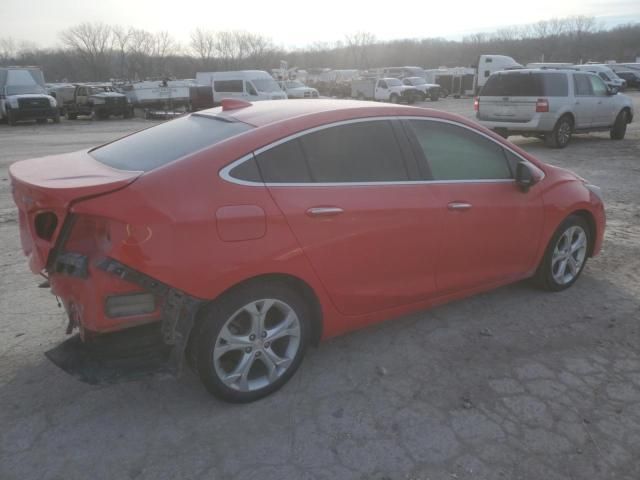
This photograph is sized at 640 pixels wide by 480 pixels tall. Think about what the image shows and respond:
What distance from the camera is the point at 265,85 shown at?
25766mm

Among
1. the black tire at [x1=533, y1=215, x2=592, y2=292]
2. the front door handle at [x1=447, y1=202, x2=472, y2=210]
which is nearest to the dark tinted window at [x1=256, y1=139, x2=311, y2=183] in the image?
the front door handle at [x1=447, y1=202, x2=472, y2=210]

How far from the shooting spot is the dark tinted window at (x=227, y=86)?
84.9ft

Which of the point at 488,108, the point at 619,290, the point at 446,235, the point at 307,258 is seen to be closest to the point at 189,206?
the point at 307,258

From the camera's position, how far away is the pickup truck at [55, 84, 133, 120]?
26486 mm

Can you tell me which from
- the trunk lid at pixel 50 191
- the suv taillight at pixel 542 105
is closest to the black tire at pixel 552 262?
the trunk lid at pixel 50 191

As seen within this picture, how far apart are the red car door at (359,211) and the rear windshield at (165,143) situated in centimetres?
38

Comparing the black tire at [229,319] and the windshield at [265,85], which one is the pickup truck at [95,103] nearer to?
the windshield at [265,85]

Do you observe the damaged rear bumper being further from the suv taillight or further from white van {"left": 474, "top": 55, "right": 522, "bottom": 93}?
white van {"left": 474, "top": 55, "right": 522, "bottom": 93}

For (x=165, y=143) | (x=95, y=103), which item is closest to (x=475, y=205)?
(x=165, y=143)

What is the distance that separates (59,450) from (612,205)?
24.9 feet

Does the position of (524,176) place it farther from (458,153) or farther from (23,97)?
(23,97)

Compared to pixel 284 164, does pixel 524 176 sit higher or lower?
lower

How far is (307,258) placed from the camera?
2.94 m

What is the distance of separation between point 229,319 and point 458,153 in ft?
6.53
